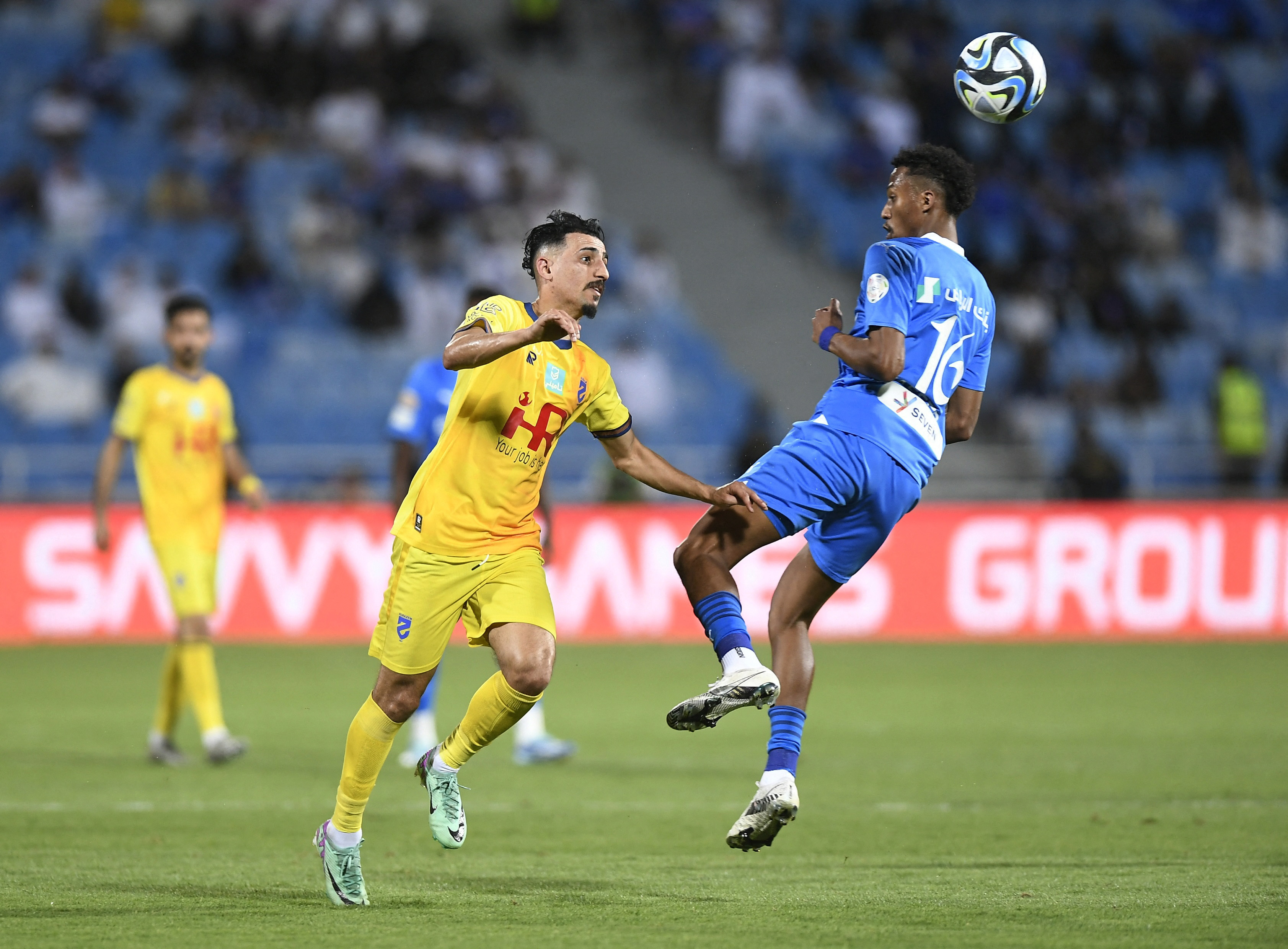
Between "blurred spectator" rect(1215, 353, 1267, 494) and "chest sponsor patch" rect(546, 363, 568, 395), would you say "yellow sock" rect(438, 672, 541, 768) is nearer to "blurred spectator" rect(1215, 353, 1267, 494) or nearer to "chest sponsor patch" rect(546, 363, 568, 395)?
"chest sponsor patch" rect(546, 363, 568, 395)

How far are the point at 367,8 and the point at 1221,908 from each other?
1886 cm

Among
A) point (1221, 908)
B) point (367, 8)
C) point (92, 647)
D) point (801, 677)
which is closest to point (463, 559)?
point (801, 677)

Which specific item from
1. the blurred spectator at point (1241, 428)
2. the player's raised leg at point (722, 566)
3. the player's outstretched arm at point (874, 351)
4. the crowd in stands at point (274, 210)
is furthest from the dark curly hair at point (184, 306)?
the blurred spectator at point (1241, 428)

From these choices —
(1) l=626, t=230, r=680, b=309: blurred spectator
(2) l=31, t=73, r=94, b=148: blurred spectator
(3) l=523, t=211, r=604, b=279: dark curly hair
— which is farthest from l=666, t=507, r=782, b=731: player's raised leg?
(2) l=31, t=73, r=94, b=148: blurred spectator

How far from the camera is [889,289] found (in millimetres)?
6273

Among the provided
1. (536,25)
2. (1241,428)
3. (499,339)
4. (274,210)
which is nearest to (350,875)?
(499,339)

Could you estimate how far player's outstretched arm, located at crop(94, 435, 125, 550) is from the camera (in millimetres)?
10188

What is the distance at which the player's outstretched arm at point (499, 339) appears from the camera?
215 inches

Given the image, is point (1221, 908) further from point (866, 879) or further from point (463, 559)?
point (463, 559)

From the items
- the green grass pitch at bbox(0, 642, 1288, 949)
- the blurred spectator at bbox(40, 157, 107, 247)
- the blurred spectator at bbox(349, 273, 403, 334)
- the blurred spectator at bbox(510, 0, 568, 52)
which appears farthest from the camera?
the blurred spectator at bbox(510, 0, 568, 52)

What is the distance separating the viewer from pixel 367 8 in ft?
72.5

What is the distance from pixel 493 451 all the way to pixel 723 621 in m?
1.05

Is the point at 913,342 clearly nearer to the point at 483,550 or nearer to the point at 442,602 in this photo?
the point at 483,550

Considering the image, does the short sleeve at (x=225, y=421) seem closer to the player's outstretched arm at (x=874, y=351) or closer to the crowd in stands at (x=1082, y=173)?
the player's outstretched arm at (x=874, y=351)
